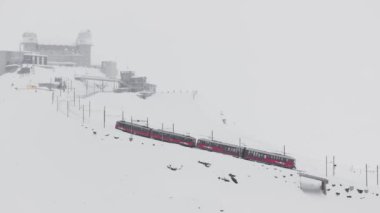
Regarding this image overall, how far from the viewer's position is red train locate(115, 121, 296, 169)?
2169 inches

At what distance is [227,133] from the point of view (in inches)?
3282

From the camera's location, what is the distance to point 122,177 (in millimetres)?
40688

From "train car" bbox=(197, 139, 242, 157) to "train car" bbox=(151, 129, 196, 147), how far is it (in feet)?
4.25

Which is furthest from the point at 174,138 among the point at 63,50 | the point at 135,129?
the point at 63,50

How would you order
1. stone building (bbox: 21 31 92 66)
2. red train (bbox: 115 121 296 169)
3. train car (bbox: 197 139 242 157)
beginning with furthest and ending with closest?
stone building (bbox: 21 31 92 66)
train car (bbox: 197 139 242 157)
red train (bbox: 115 121 296 169)

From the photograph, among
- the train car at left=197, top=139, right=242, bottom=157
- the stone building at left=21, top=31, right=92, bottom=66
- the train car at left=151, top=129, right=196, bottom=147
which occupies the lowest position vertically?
the train car at left=197, top=139, right=242, bottom=157

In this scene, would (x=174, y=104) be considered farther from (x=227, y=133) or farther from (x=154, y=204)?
(x=154, y=204)

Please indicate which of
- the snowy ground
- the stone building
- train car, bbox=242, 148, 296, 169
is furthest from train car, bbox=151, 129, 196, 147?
the stone building

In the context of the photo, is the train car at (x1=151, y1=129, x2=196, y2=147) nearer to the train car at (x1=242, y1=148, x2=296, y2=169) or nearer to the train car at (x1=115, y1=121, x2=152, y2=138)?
the train car at (x1=115, y1=121, x2=152, y2=138)

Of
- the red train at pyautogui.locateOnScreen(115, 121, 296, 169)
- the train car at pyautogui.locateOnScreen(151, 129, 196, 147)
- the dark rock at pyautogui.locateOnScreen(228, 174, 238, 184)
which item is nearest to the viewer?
the dark rock at pyautogui.locateOnScreen(228, 174, 238, 184)

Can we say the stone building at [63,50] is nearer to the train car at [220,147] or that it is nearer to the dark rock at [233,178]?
the train car at [220,147]

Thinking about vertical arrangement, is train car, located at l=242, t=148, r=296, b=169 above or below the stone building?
below

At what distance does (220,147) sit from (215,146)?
2.36ft

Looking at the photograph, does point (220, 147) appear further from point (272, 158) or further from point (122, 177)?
point (122, 177)
